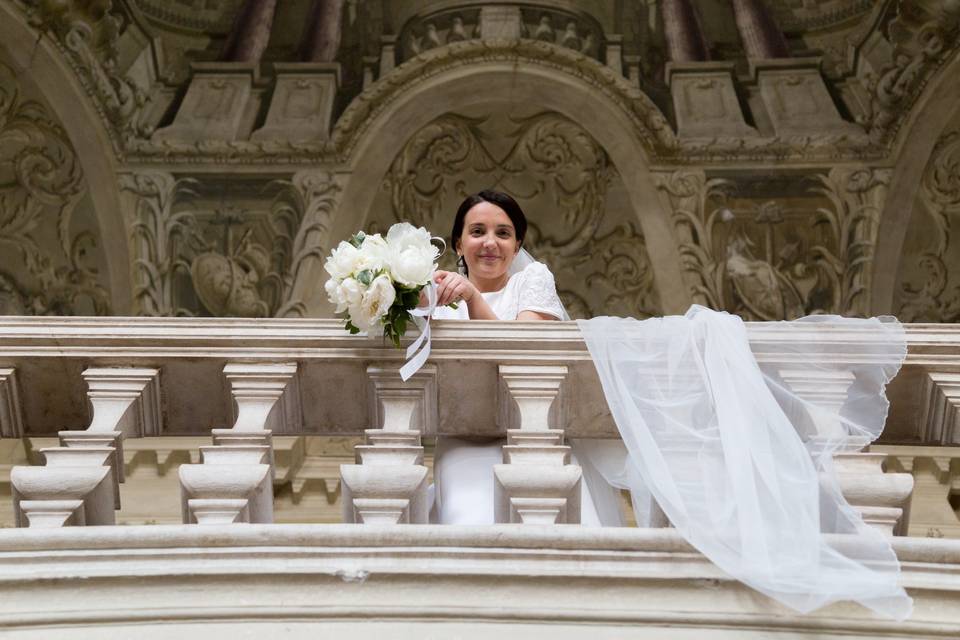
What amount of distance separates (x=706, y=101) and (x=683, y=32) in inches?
29.3

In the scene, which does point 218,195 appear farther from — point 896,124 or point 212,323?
point 212,323

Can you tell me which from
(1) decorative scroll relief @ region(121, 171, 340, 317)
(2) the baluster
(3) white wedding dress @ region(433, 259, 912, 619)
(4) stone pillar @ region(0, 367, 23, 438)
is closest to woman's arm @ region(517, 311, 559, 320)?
(3) white wedding dress @ region(433, 259, 912, 619)

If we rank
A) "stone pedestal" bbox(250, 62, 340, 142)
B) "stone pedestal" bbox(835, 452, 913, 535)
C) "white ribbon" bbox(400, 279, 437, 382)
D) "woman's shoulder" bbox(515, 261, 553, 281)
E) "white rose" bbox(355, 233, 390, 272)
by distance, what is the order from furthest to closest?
"stone pedestal" bbox(250, 62, 340, 142) < "woman's shoulder" bbox(515, 261, 553, 281) < "white rose" bbox(355, 233, 390, 272) < "white ribbon" bbox(400, 279, 437, 382) < "stone pedestal" bbox(835, 452, 913, 535)

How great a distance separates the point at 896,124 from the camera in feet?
30.6

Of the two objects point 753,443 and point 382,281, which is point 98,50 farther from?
point 753,443

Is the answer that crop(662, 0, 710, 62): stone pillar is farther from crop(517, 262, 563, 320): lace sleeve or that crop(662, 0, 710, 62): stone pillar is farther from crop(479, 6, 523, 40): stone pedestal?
crop(517, 262, 563, 320): lace sleeve

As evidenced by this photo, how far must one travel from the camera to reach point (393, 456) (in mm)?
2898

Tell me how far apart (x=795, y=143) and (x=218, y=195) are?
5004 millimetres

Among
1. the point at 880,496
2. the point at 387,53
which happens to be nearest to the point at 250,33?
the point at 387,53

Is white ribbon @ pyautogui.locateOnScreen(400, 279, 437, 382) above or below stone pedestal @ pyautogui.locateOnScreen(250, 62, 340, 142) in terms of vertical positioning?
below

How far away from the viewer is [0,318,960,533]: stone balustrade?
2.97 m

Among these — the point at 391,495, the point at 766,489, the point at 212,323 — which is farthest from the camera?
the point at 212,323

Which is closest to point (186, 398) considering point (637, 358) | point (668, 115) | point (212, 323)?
point (212, 323)

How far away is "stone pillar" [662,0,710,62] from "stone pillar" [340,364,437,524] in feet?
24.7
